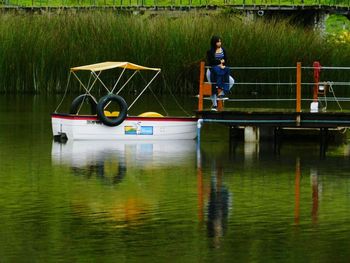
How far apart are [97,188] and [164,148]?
24.7ft

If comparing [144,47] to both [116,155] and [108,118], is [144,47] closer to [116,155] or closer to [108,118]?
[108,118]

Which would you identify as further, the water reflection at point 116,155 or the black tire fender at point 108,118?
the black tire fender at point 108,118

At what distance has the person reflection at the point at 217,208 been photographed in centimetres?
1914

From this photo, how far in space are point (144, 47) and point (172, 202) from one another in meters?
32.5

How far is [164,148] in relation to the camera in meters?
31.1

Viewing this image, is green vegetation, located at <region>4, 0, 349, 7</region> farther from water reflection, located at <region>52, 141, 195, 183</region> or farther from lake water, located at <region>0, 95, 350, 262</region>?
lake water, located at <region>0, 95, 350, 262</region>

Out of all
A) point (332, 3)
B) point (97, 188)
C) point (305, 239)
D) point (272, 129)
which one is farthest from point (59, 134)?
point (332, 3)

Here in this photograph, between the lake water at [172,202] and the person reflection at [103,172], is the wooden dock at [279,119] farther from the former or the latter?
the person reflection at [103,172]

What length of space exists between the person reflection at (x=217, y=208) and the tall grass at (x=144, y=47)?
89.6ft

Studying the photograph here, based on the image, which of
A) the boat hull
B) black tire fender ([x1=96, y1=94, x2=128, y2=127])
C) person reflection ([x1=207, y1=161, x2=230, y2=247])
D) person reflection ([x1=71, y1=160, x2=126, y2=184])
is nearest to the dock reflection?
person reflection ([x1=207, y1=161, x2=230, y2=247])

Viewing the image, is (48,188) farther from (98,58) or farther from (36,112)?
(98,58)

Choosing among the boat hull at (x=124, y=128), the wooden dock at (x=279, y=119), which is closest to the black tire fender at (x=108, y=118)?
the boat hull at (x=124, y=128)

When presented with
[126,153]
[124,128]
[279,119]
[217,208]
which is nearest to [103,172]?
A: [126,153]

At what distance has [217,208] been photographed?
21359mm
